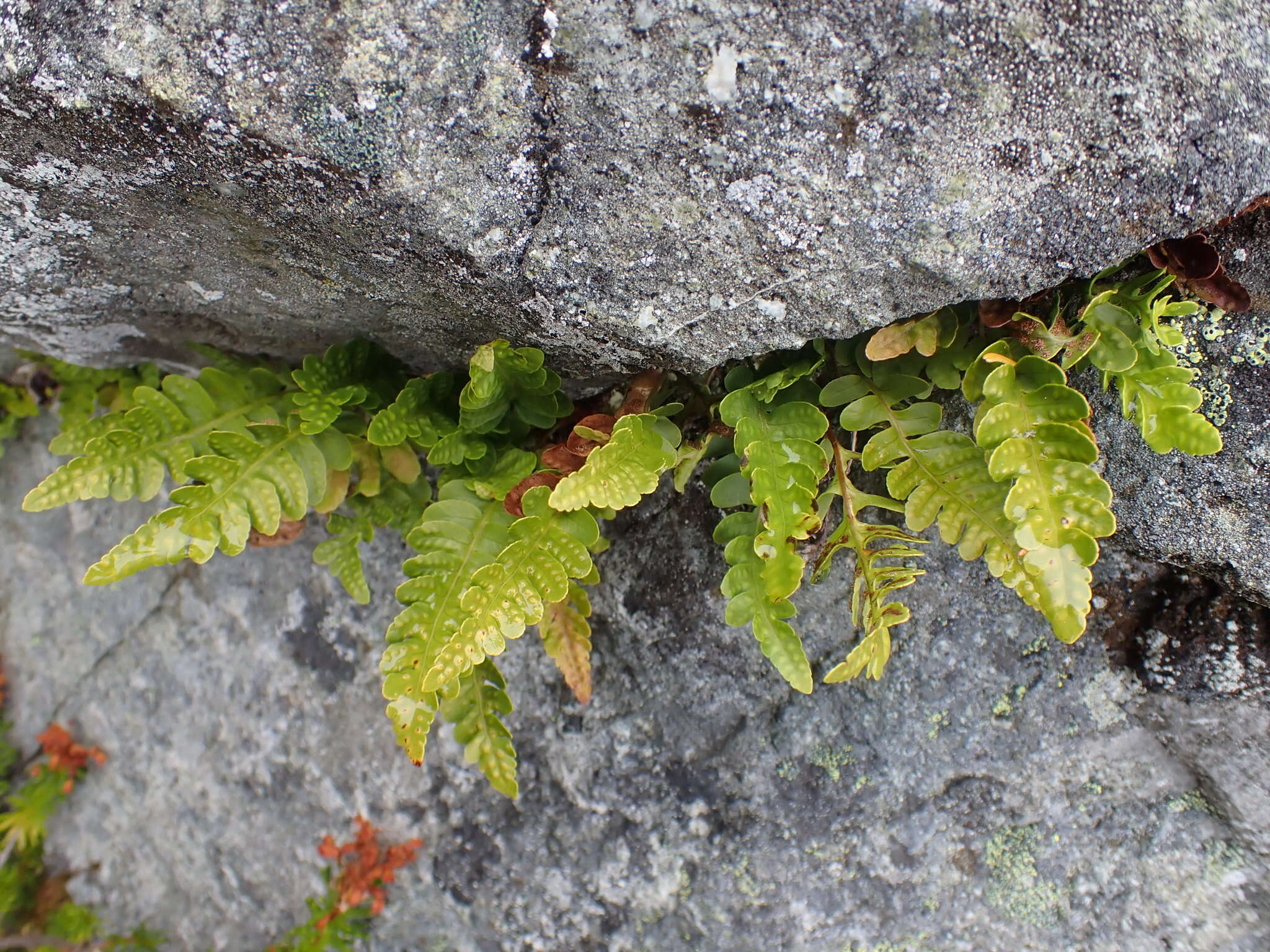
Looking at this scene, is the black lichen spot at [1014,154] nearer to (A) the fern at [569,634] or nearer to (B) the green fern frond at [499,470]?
(B) the green fern frond at [499,470]

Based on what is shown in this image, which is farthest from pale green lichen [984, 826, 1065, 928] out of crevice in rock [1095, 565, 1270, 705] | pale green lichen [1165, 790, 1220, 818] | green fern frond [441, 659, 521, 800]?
green fern frond [441, 659, 521, 800]

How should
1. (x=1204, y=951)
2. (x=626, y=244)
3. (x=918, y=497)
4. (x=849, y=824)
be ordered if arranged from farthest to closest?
(x=849, y=824), (x=1204, y=951), (x=918, y=497), (x=626, y=244)

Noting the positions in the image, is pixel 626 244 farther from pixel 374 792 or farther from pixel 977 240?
pixel 374 792

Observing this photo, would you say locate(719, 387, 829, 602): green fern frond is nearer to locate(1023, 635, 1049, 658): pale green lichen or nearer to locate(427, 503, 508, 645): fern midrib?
locate(427, 503, 508, 645): fern midrib

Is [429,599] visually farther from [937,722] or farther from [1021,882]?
[1021,882]

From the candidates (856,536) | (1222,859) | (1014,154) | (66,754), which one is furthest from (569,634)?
(66,754)

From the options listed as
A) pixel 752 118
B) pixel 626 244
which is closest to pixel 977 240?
pixel 752 118

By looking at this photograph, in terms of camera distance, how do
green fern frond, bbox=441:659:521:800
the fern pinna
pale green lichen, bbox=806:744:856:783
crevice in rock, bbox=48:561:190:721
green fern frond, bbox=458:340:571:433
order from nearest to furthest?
the fern pinna, green fern frond, bbox=458:340:571:433, green fern frond, bbox=441:659:521:800, pale green lichen, bbox=806:744:856:783, crevice in rock, bbox=48:561:190:721
